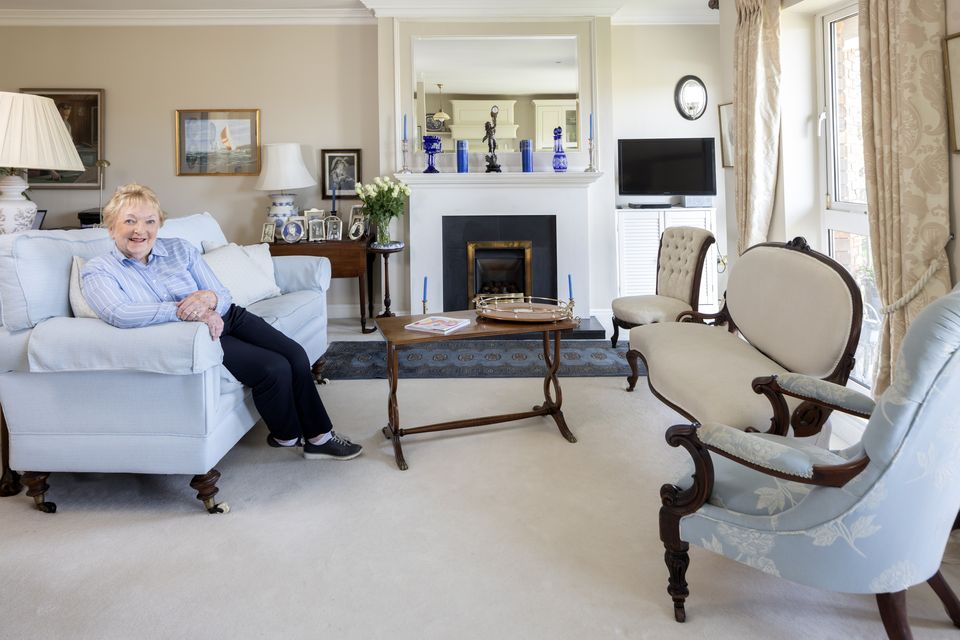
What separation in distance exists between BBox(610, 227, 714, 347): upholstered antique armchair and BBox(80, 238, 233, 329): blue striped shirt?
2351mm

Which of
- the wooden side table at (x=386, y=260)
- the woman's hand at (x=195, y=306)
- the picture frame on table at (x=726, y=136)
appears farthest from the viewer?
the wooden side table at (x=386, y=260)

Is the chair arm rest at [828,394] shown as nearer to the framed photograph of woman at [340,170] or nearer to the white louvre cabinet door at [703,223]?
the white louvre cabinet door at [703,223]

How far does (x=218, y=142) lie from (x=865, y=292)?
5147 millimetres

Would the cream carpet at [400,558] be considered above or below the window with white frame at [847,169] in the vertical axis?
below

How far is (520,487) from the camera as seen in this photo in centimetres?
266

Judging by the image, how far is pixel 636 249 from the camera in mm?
6285

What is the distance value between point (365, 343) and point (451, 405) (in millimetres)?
1723

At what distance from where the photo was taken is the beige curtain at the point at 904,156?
2.45m

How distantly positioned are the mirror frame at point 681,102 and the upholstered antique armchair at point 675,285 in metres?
2.12

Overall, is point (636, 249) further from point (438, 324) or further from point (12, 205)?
point (12, 205)

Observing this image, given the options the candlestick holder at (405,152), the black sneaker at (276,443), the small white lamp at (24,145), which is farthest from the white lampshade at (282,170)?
the black sneaker at (276,443)

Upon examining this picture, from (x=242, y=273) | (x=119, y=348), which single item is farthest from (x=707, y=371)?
(x=242, y=273)

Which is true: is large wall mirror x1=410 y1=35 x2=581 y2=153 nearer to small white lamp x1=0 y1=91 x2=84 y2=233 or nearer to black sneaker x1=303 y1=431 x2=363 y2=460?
small white lamp x1=0 y1=91 x2=84 y2=233

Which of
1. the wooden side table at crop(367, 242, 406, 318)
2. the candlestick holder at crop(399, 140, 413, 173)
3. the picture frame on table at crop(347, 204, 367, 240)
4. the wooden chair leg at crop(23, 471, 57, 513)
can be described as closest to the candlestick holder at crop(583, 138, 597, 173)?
the candlestick holder at crop(399, 140, 413, 173)
